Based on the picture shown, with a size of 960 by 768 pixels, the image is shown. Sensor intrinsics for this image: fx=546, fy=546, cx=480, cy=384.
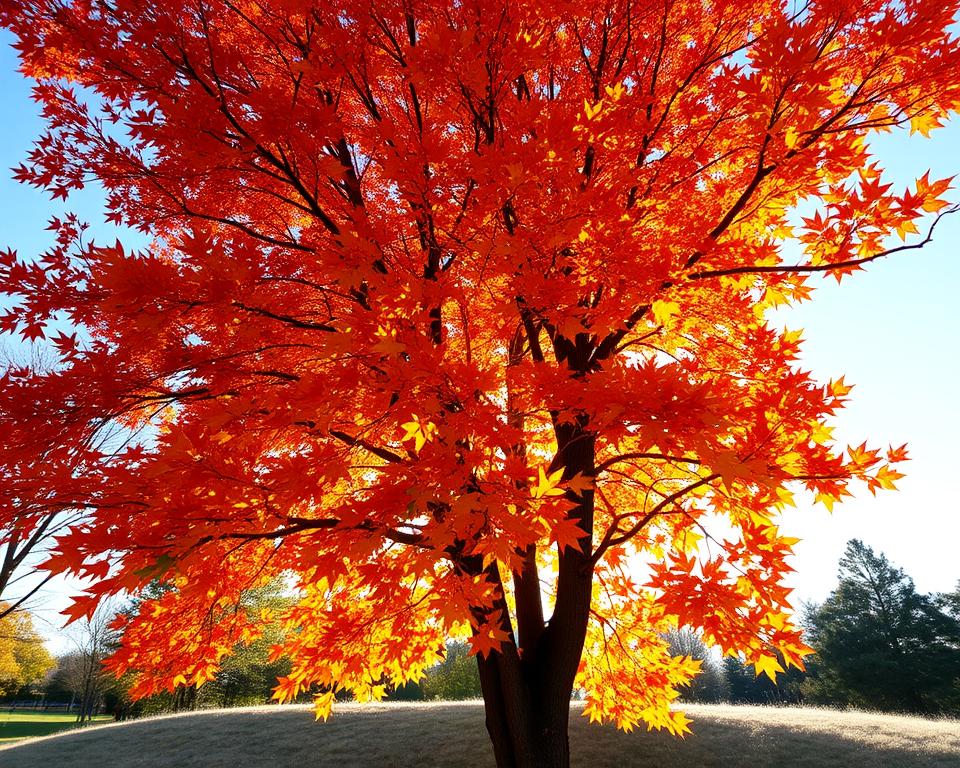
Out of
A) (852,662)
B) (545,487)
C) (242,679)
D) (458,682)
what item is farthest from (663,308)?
(852,662)

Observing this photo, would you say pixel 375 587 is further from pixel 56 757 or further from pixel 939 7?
pixel 56 757

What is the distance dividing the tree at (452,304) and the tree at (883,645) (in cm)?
3328

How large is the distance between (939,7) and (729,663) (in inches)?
2080

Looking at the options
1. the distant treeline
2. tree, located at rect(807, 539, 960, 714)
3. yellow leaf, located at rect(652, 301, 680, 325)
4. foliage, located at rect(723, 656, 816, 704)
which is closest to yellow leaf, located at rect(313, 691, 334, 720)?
yellow leaf, located at rect(652, 301, 680, 325)

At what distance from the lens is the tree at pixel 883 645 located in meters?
28.0

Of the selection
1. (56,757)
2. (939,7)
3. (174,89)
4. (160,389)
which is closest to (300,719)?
(56,757)

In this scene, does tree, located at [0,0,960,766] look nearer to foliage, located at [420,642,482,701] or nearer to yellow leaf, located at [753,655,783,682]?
yellow leaf, located at [753,655,783,682]

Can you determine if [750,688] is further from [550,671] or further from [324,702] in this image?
[324,702]

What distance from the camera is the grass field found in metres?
7.53

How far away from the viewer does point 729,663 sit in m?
45.7

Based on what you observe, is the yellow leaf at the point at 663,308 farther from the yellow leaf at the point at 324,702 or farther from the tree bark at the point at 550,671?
the yellow leaf at the point at 324,702

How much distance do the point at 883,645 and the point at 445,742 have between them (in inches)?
1295

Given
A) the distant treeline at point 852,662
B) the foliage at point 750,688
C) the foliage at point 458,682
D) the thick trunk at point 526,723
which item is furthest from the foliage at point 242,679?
the foliage at point 750,688

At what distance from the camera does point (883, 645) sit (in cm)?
3052
